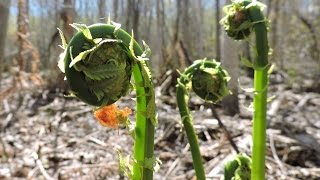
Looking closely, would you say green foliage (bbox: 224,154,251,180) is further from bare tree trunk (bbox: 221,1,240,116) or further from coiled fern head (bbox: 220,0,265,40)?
bare tree trunk (bbox: 221,1,240,116)

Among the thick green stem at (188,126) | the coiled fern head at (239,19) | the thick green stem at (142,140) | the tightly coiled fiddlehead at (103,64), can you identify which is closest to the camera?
the tightly coiled fiddlehead at (103,64)

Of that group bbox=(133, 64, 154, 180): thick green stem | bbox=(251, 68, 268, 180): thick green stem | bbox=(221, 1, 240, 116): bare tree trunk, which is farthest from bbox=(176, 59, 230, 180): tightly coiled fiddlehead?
bbox=(221, 1, 240, 116): bare tree trunk

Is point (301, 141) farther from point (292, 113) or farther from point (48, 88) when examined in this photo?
point (48, 88)

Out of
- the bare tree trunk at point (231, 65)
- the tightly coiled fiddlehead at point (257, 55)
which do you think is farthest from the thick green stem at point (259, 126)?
the bare tree trunk at point (231, 65)

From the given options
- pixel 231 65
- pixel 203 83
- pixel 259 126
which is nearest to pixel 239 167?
pixel 259 126

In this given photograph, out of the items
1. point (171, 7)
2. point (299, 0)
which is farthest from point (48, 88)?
point (171, 7)

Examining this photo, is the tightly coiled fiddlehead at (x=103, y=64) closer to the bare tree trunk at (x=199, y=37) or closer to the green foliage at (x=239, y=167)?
the green foliage at (x=239, y=167)
